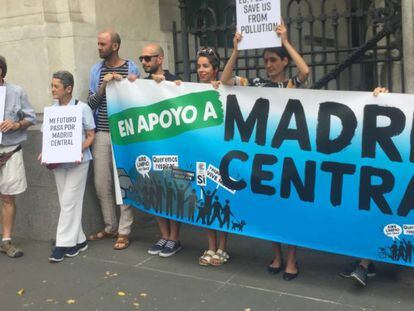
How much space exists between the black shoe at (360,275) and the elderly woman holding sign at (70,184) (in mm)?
2526

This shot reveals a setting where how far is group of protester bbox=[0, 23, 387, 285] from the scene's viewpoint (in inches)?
194

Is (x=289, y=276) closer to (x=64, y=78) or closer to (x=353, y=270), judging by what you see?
(x=353, y=270)

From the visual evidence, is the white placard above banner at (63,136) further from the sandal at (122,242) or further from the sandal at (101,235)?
the sandal at (101,235)

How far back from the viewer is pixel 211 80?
4785mm

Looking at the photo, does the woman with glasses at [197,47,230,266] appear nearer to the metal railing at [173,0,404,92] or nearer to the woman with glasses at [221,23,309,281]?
the woman with glasses at [221,23,309,281]

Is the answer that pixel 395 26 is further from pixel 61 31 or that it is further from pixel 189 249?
pixel 61 31

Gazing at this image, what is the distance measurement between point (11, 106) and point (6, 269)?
1483mm

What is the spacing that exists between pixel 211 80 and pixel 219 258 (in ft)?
4.97

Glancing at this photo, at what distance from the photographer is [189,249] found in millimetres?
5363

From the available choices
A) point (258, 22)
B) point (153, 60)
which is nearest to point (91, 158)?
point (153, 60)

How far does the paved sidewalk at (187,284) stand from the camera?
4094 mm

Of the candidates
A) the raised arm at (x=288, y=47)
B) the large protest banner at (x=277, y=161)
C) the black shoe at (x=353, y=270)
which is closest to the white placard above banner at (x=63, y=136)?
the large protest banner at (x=277, y=161)

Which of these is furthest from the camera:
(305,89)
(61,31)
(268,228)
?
(61,31)

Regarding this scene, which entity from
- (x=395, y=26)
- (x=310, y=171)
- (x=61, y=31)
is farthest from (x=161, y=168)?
(x=395, y=26)
